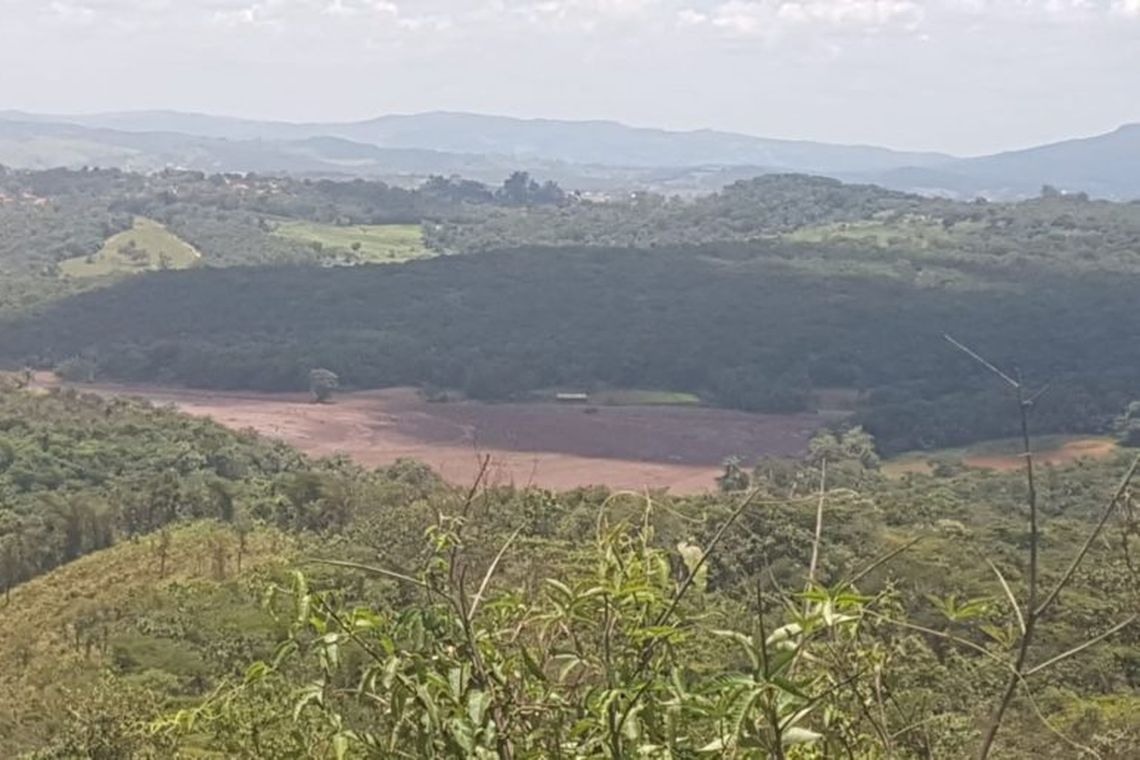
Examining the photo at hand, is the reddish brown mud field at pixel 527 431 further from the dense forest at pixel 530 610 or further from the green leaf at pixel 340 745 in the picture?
the green leaf at pixel 340 745

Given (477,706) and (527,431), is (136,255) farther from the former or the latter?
(477,706)

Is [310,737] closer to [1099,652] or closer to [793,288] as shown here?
[1099,652]

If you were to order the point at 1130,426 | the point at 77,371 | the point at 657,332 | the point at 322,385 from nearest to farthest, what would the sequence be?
the point at 1130,426
the point at 322,385
the point at 77,371
the point at 657,332

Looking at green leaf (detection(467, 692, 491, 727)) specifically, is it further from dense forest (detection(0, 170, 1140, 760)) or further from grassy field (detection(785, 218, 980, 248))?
grassy field (detection(785, 218, 980, 248))

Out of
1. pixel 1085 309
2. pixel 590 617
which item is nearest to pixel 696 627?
pixel 590 617

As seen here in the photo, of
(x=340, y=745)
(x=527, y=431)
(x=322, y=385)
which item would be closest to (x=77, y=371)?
(x=322, y=385)

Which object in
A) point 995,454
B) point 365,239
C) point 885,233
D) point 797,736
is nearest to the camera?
point 797,736

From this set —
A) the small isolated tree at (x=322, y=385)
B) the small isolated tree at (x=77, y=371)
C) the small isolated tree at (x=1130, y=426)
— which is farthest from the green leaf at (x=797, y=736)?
the small isolated tree at (x=77, y=371)
